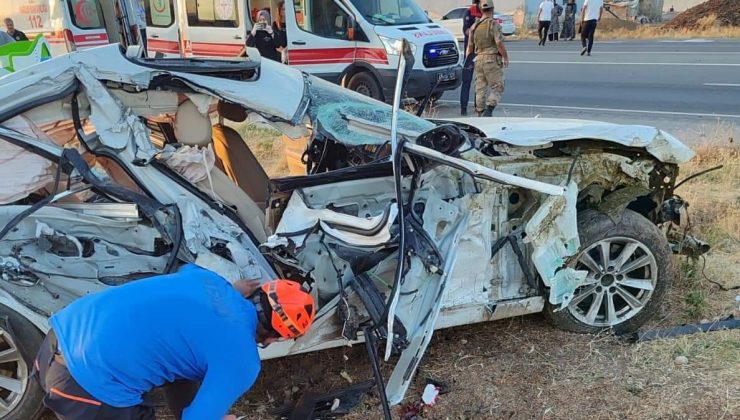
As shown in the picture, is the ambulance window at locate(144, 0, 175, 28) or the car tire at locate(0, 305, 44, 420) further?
the ambulance window at locate(144, 0, 175, 28)

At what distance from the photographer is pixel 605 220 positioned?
12.2ft

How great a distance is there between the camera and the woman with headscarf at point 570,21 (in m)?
22.9

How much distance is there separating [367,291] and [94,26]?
11.0 metres

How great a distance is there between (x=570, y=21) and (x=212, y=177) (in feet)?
71.9

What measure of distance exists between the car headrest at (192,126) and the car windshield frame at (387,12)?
768 centimetres

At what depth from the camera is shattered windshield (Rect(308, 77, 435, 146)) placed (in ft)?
11.2

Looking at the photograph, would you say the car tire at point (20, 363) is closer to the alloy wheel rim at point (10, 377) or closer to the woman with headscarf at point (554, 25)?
the alloy wheel rim at point (10, 377)

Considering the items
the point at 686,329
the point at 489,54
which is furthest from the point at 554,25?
the point at 686,329

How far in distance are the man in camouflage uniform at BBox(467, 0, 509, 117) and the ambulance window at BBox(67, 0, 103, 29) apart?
7.17m

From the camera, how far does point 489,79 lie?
9195mm

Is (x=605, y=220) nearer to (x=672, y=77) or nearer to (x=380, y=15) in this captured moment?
(x=380, y=15)

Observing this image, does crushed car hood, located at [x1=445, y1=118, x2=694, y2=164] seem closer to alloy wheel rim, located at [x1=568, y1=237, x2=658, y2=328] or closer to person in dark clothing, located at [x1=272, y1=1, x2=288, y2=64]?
alloy wheel rim, located at [x1=568, y1=237, x2=658, y2=328]

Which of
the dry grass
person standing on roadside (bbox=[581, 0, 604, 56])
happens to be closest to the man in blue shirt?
the dry grass

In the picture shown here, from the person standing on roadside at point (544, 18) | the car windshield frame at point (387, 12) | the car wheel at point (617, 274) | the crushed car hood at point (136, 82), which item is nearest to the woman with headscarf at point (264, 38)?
the car windshield frame at point (387, 12)
